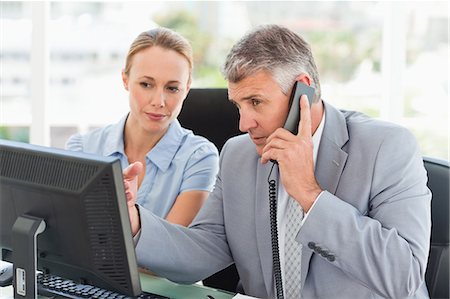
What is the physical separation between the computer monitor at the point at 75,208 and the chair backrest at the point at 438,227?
34.2 inches

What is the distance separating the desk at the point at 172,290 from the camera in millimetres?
1442

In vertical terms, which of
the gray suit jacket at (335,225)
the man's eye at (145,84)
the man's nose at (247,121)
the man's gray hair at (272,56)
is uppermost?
the man's gray hair at (272,56)

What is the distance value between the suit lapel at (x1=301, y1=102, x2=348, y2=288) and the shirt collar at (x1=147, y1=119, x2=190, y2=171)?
0.60m

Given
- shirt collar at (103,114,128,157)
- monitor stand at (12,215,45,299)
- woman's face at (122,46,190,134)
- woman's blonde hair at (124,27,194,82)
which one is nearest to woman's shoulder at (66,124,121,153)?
shirt collar at (103,114,128,157)

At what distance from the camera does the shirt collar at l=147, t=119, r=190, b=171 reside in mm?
2018

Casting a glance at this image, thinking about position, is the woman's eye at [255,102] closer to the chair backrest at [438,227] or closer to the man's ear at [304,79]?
the man's ear at [304,79]

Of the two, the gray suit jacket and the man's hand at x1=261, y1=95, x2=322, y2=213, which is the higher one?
the man's hand at x1=261, y1=95, x2=322, y2=213

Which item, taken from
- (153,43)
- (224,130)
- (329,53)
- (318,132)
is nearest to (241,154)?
(318,132)

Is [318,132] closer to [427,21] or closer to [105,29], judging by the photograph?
[427,21]

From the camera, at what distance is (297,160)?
143 centimetres

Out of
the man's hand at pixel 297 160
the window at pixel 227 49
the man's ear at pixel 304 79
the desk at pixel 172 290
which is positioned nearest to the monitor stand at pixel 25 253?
the desk at pixel 172 290

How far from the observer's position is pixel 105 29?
142 inches

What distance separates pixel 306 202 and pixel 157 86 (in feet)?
2.53

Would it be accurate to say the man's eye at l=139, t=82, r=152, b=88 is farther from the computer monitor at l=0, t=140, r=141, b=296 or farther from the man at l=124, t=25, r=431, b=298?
the computer monitor at l=0, t=140, r=141, b=296
